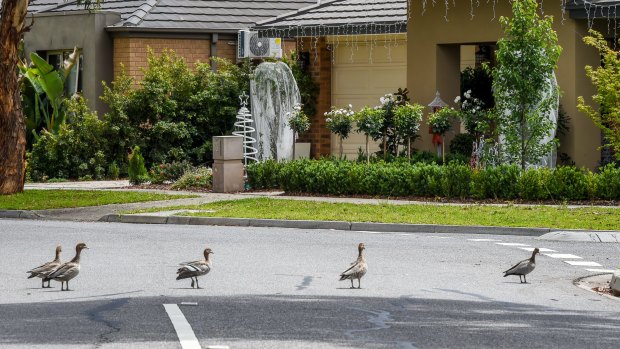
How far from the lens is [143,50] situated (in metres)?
38.9

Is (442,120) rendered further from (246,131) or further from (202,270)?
(202,270)

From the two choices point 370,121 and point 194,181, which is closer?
point 370,121

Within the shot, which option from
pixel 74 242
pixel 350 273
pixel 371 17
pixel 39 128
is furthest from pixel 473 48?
pixel 350 273

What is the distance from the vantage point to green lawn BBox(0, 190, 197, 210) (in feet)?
87.6

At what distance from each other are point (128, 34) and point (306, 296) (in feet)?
84.1

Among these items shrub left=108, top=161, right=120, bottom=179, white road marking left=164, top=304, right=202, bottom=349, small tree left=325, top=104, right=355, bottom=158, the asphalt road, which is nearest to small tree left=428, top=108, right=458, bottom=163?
small tree left=325, top=104, right=355, bottom=158

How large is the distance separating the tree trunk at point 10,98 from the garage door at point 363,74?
985 cm

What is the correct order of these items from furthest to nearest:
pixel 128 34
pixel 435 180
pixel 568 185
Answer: pixel 128 34 < pixel 435 180 < pixel 568 185

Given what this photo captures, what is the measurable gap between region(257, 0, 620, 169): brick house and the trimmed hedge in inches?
95.0

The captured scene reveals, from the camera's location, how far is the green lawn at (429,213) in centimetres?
2244

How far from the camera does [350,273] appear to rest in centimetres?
1428

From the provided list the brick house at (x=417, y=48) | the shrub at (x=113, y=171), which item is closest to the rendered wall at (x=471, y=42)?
the brick house at (x=417, y=48)

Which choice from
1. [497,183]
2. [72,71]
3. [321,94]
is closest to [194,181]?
[321,94]

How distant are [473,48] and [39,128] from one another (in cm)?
1246
